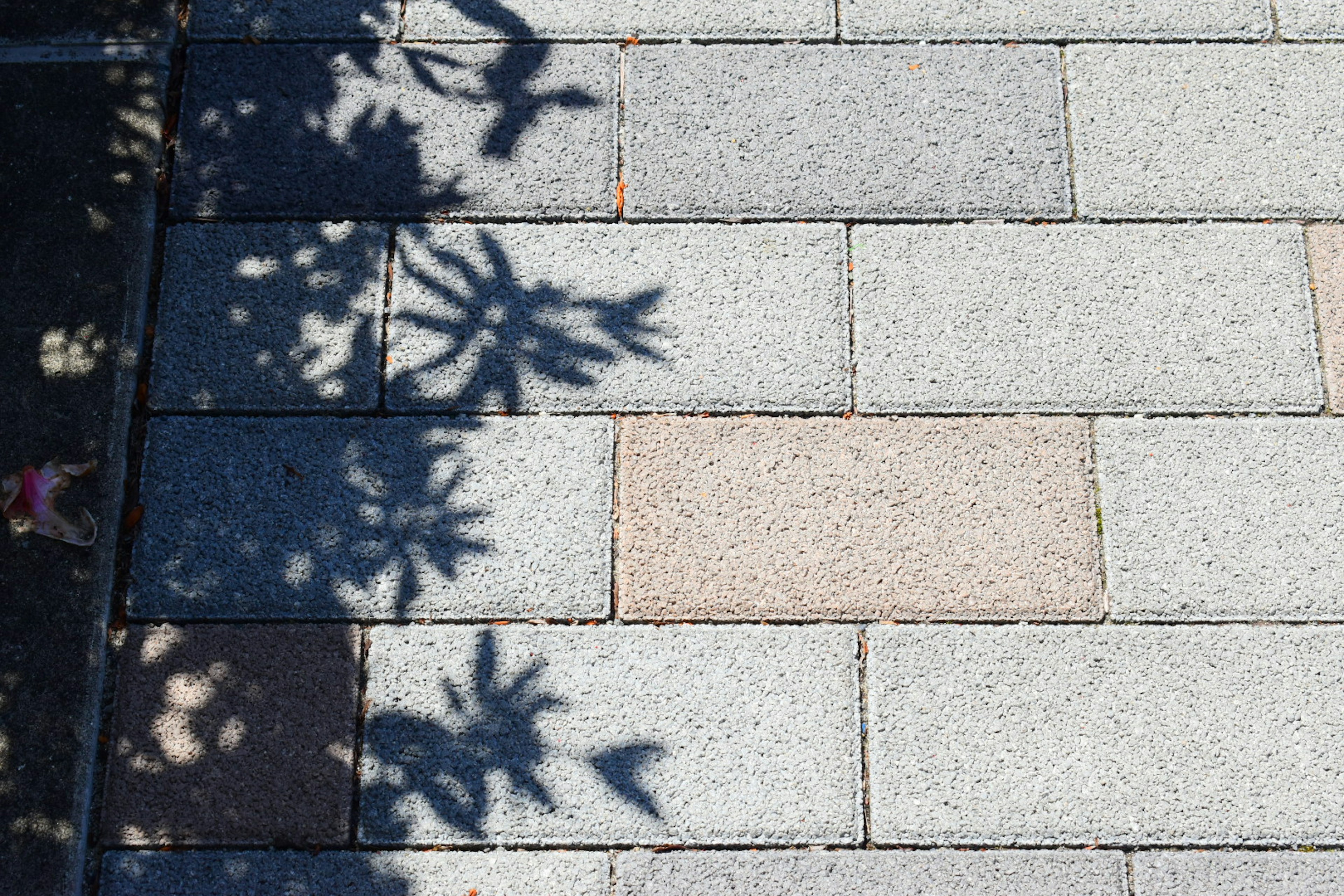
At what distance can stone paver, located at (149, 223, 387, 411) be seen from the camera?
3545 mm

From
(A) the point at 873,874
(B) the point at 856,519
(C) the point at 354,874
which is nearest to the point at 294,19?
(B) the point at 856,519

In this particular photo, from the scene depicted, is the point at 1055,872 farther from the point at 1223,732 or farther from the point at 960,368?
the point at 960,368

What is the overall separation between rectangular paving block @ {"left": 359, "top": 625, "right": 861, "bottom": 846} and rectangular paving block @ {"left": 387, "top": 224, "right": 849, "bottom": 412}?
2.76 feet

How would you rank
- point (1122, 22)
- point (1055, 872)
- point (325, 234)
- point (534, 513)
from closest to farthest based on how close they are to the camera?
point (1055, 872) < point (534, 513) < point (325, 234) < point (1122, 22)

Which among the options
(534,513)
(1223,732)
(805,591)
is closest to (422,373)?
(534,513)

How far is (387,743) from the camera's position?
10.8ft

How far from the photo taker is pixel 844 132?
3.78 m

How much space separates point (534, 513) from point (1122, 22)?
10.0 feet

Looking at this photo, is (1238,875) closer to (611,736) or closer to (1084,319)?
(1084,319)

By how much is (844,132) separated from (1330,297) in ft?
6.30

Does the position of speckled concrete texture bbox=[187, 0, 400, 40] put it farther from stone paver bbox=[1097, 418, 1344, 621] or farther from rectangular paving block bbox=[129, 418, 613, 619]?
stone paver bbox=[1097, 418, 1344, 621]

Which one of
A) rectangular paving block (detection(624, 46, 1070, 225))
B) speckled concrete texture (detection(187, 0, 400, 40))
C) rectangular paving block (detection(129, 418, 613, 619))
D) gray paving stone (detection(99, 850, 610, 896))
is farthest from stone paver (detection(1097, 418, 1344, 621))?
speckled concrete texture (detection(187, 0, 400, 40))

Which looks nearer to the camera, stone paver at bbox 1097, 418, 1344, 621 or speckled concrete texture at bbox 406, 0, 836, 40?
stone paver at bbox 1097, 418, 1344, 621

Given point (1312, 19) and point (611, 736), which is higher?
point (1312, 19)
